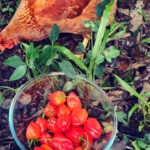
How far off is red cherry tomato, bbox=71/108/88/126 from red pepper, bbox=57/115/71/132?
0.12ft

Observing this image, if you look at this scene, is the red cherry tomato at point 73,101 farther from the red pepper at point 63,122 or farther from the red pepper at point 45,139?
the red pepper at point 45,139

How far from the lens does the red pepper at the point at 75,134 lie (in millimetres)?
2057

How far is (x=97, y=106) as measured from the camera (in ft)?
7.29

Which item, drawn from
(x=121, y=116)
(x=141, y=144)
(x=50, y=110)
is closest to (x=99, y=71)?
(x=121, y=116)

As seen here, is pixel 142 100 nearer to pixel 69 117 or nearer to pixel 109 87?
pixel 109 87

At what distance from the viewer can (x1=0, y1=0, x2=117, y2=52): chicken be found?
88.1 inches

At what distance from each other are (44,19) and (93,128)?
0.74 m

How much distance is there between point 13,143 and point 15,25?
75cm

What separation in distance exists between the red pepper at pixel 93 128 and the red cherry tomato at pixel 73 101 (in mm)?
112

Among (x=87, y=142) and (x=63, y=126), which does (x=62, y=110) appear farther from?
(x=87, y=142)

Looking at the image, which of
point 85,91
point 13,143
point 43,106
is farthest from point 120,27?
point 13,143

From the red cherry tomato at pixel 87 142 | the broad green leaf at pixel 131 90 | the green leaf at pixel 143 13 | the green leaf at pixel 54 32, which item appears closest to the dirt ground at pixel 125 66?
the green leaf at pixel 143 13

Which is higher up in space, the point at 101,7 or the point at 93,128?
the point at 101,7

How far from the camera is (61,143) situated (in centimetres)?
202
